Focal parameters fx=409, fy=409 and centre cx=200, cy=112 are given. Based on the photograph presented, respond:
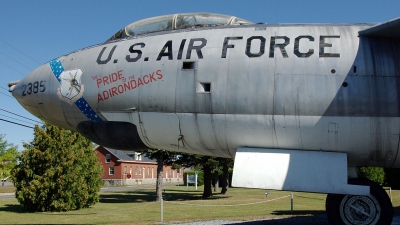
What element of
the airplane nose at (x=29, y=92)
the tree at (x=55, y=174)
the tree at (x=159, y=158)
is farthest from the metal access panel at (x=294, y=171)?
the tree at (x=159, y=158)

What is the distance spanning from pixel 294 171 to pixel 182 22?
3.83 m

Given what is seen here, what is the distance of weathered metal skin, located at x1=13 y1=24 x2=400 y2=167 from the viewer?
715 centimetres

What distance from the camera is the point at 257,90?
7.34 metres

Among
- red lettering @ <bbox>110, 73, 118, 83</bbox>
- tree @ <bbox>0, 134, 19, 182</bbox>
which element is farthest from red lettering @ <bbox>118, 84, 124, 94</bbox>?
tree @ <bbox>0, 134, 19, 182</bbox>

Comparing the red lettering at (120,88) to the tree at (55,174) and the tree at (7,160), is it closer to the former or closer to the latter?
the tree at (55,174)

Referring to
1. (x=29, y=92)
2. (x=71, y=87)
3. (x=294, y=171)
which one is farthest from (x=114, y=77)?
(x=294, y=171)

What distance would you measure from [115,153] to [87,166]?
42797 mm

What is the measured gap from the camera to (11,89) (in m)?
9.73

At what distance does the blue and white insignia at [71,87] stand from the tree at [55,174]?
13338 millimetres

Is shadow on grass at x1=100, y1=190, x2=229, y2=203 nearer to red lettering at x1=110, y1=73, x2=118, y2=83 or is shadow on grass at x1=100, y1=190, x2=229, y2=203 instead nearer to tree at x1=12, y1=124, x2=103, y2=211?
tree at x1=12, y1=124, x2=103, y2=211

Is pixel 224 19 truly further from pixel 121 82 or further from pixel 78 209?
pixel 78 209

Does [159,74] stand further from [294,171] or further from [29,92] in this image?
[29,92]

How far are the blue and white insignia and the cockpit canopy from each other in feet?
4.50

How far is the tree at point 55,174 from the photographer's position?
20.7 metres
